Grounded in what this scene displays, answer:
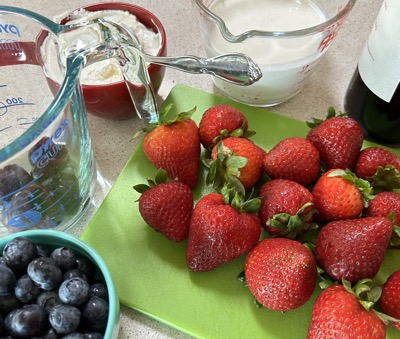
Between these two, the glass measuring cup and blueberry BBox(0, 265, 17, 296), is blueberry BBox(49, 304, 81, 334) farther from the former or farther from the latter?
the glass measuring cup

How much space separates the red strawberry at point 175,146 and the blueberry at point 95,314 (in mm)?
241

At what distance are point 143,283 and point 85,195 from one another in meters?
0.18

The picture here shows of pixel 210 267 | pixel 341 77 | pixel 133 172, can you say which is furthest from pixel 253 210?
pixel 341 77

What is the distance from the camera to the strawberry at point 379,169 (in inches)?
28.8

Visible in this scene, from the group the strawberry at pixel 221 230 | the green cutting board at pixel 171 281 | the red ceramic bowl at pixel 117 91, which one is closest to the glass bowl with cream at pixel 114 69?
the red ceramic bowl at pixel 117 91

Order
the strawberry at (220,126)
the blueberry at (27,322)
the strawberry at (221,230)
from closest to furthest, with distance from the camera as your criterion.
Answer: the blueberry at (27,322)
the strawberry at (221,230)
the strawberry at (220,126)

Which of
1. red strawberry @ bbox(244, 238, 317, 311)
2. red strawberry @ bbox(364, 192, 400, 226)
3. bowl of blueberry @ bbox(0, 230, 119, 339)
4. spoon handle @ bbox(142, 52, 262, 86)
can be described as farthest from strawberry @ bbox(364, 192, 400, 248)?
bowl of blueberry @ bbox(0, 230, 119, 339)

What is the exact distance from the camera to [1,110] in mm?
846

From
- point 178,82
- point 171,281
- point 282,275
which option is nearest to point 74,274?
point 171,281

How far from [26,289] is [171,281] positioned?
0.66ft

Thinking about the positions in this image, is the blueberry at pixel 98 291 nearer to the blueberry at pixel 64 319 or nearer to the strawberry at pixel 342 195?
the blueberry at pixel 64 319

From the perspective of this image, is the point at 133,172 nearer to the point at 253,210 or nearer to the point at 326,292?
the point at 253,210

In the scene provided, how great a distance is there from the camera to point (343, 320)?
0.58 meters

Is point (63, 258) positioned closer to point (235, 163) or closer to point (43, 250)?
point (43, 250)
